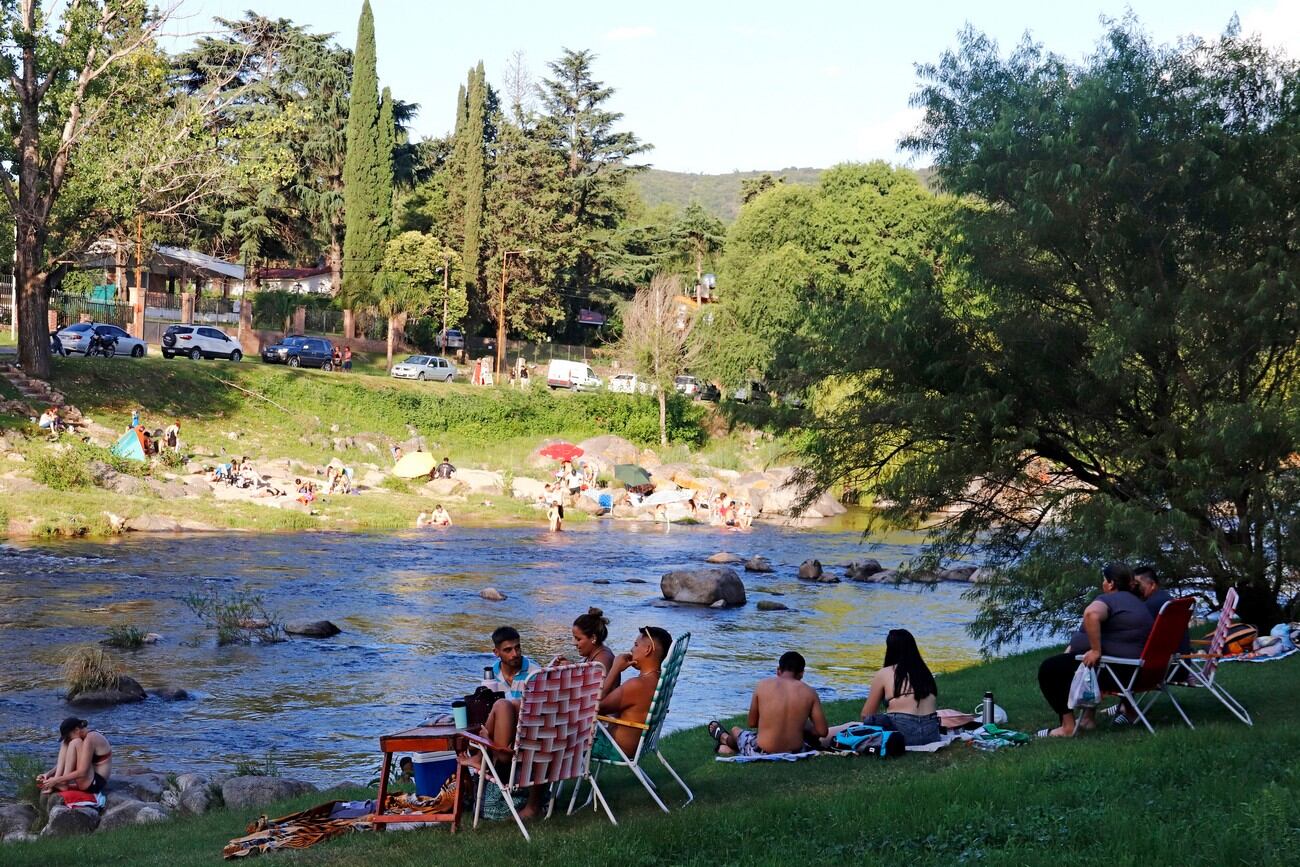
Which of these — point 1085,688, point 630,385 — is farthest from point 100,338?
point 1085,688

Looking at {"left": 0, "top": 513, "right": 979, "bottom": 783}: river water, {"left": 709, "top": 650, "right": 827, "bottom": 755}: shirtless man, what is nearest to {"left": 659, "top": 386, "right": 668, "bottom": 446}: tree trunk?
{"left": 0, "top": 513, "right": 979, "bottom": 783}: river water

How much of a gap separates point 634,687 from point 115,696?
1076 cm

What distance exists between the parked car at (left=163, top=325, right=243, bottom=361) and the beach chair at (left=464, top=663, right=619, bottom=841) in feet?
157

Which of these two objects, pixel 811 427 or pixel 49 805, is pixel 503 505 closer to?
pixel 811 427

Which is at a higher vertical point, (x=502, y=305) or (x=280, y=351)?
(x=502, y=305)

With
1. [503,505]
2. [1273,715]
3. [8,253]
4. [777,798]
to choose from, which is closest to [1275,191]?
[1273,715]

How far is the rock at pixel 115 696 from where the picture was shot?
16.9 meters

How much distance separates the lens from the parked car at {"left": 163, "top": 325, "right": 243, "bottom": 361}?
53562 mm

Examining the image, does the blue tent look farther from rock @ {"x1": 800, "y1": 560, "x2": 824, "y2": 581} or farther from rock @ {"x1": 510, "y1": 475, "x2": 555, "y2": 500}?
rock @ {"x1": 800, "y1": 560, "x2": 824, "y2": 581}

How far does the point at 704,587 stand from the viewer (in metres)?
28.8

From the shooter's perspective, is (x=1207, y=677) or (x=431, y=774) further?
(x=1207, y=677)

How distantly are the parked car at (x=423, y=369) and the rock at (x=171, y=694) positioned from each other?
44.0 meters

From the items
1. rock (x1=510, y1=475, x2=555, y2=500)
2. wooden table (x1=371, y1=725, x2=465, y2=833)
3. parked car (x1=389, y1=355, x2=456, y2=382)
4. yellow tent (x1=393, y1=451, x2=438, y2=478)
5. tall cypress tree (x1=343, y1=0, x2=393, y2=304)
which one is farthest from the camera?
tall cypress tree (x1=343, y1=0, x2=393, y2=304)

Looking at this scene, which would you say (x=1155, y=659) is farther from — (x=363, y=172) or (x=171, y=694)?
(x=363, y=172)
